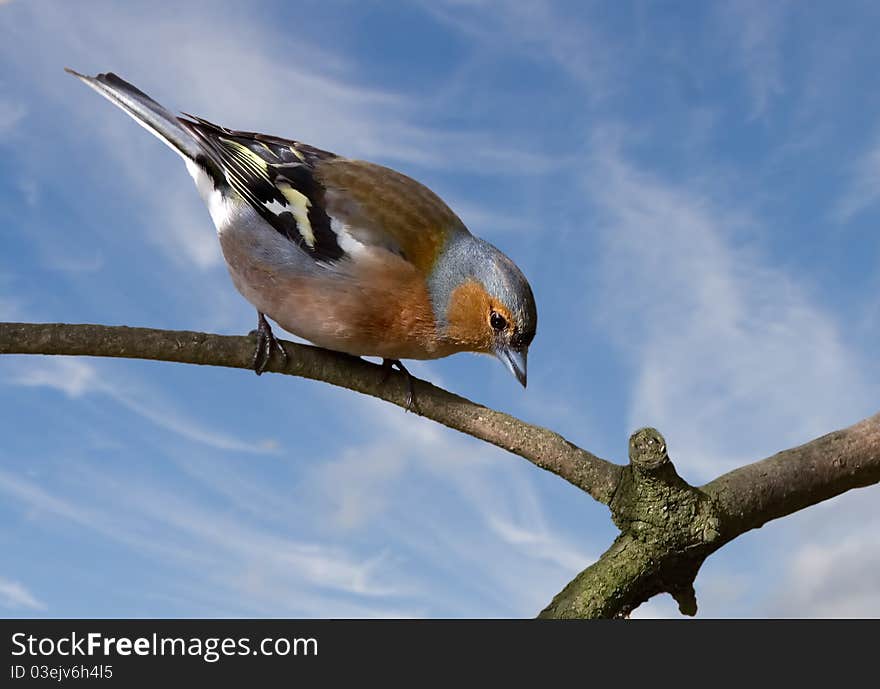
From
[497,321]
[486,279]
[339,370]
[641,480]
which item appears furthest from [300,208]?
[641,480]

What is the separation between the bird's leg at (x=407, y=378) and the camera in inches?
187

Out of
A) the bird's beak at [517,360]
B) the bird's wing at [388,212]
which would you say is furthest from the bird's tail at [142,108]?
the bird's beak at [517,360]

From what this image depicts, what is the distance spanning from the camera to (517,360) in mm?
4645

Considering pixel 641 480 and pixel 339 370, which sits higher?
pixel 339 370

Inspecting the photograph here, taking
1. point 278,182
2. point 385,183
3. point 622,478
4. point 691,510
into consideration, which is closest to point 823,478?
point 691,510

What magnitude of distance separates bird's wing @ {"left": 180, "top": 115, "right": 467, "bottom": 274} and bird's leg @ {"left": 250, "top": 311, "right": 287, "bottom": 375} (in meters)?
0.48

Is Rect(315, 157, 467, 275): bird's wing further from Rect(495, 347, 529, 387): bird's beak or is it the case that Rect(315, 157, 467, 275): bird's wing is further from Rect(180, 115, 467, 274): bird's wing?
Rect(495, 347, 529, 387): bird's beak

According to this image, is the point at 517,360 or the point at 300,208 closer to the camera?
the point at 517,360

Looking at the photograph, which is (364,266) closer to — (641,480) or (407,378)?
(407,378)

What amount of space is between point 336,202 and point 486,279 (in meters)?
0.97

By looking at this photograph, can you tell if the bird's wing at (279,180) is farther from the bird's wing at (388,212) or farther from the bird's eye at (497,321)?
the bird's eye at (497,321)

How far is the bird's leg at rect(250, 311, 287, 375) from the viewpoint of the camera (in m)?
4.66

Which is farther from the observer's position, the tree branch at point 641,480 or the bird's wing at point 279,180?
the bird's wing at point 279,180
